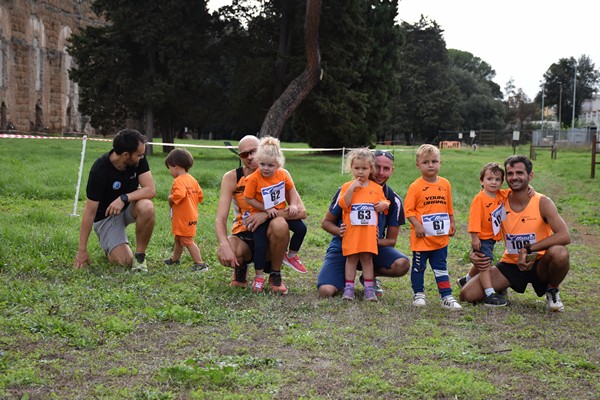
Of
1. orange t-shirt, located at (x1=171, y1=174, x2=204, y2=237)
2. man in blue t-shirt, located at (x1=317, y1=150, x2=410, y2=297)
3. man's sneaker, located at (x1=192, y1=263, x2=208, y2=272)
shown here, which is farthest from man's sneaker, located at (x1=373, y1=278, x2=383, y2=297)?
orange t-shirt, located at (x1=171, y1=174, x2=204, y2=237)

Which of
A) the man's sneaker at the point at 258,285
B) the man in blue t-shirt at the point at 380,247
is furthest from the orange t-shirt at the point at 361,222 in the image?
the man's sneaker at the point at 258,285

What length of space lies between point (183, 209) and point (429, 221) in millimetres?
2731

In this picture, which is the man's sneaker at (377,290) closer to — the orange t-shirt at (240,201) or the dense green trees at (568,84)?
the orange t-shirt at (240,201)

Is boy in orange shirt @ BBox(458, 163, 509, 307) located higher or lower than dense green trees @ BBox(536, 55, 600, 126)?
lower

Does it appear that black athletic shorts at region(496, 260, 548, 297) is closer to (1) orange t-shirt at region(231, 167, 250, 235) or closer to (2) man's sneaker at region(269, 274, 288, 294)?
(2) man's sneaker at region(269, 274, 288, 294)

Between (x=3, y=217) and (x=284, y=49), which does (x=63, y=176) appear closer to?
(x=3, y=217)

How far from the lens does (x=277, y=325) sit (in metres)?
5.05

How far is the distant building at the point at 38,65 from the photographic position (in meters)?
45.6

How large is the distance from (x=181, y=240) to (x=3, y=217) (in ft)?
11.4

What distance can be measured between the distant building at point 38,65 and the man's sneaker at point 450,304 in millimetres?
43778

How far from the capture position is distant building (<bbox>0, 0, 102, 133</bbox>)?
4556cm

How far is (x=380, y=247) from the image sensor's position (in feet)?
20.6

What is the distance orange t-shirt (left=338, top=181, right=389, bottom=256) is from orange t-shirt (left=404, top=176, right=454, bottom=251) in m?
0.26

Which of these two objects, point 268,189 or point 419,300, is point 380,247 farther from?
point 268,189
